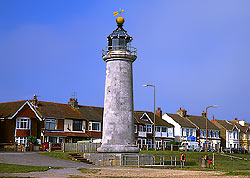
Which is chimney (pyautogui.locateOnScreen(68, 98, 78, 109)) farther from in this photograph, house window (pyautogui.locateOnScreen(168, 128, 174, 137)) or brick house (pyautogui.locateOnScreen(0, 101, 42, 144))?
house window (pyautogui.locateOnScreen(168, 128, 174, 137))

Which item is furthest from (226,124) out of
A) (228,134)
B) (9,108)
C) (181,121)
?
(9,108)

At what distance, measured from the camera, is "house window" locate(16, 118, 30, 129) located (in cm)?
5566

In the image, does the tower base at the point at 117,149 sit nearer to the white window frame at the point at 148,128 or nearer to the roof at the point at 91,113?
the roof at the point at 91,113

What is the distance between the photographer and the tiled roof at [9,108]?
55.9 m

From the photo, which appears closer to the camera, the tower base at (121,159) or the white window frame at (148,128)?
the tower base at (121,159)

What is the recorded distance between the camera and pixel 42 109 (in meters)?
59.4

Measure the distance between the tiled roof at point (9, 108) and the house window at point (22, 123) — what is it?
158 centimetres

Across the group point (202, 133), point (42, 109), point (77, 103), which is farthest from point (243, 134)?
point (42, 109)

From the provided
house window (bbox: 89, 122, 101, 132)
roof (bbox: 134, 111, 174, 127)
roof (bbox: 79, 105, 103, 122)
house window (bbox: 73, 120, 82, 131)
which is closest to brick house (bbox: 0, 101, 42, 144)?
house window (bbox: 73, 120, 82, 131)

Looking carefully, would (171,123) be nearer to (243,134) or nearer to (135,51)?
(243,134)

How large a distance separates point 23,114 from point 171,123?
36860mm

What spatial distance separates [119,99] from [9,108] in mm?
32693

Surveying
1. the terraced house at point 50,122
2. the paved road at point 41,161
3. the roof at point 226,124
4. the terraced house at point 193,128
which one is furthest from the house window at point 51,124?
the roof at point 226,124

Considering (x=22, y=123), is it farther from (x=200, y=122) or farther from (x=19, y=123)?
(x=200, y=122)
